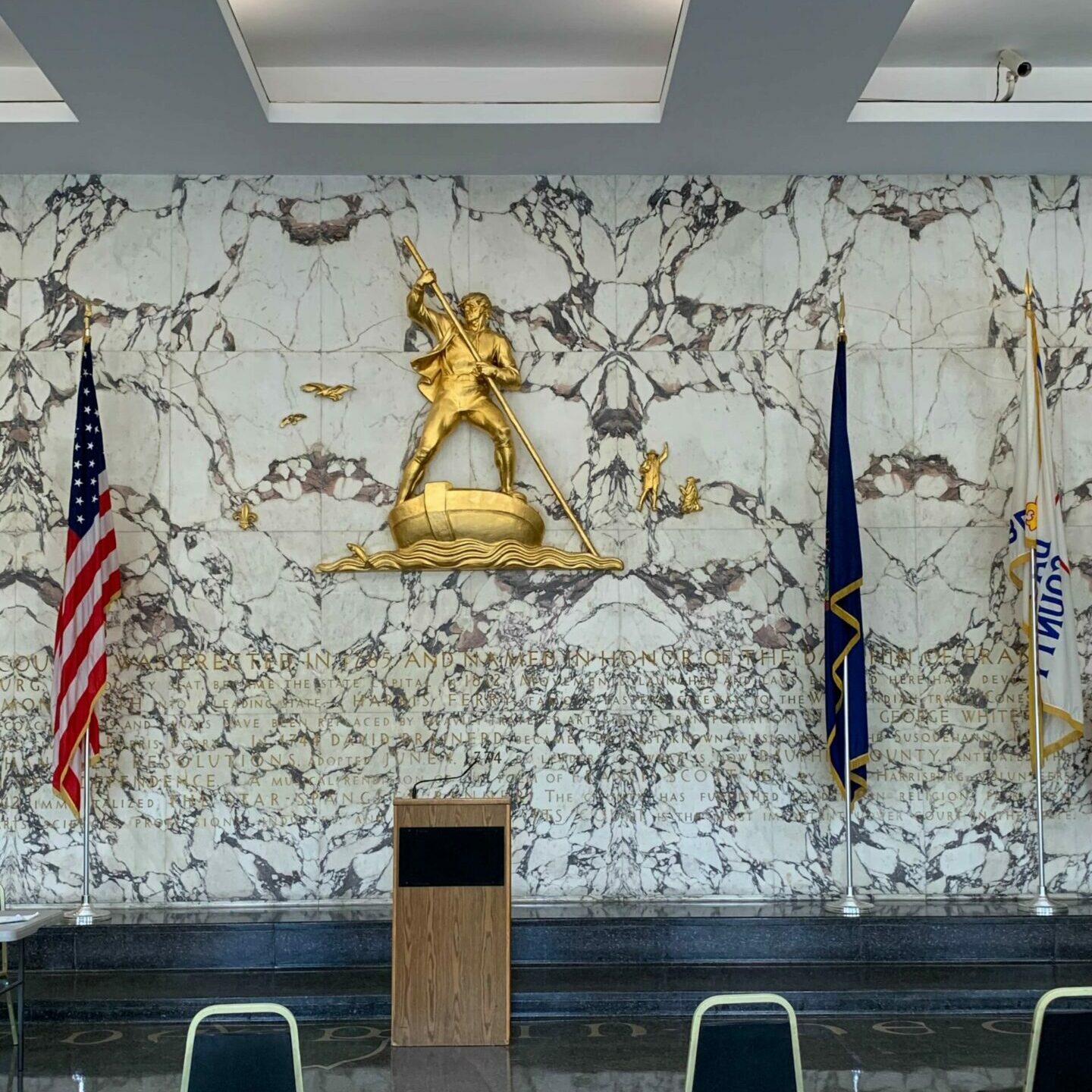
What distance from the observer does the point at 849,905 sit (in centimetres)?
605

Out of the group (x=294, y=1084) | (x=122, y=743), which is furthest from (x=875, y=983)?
(x=122, y=743)

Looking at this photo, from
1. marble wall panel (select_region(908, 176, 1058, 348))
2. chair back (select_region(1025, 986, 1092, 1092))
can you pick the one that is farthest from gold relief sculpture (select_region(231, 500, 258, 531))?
chair back (select_region(1025, 986, 1092, 1092))

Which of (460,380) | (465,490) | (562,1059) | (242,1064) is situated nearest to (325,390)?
(460,380)

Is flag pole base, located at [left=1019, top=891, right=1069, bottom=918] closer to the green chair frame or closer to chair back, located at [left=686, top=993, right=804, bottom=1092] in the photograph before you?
chair back, located at [left=686, top=993, right=804, bottom=1092]

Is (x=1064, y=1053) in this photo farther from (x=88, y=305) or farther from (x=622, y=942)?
(x=88, y=305)

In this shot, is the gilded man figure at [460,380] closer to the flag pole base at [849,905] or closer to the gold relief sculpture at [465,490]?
the gold relief sculpture at [465,490]

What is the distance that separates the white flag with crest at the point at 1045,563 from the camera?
6262mm

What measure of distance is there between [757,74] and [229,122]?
8.28 feet

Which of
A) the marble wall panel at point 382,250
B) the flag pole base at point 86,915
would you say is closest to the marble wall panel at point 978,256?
the marble wall panel at point 382,250

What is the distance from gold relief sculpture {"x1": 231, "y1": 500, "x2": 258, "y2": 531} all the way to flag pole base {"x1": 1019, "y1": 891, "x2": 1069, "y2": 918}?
429 cm

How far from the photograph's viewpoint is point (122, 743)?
6.52 meters

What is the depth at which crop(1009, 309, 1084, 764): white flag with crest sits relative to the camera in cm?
626

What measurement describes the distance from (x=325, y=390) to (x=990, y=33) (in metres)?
3.72

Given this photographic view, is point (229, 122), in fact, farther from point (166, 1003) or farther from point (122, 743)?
point (166, 1003)
